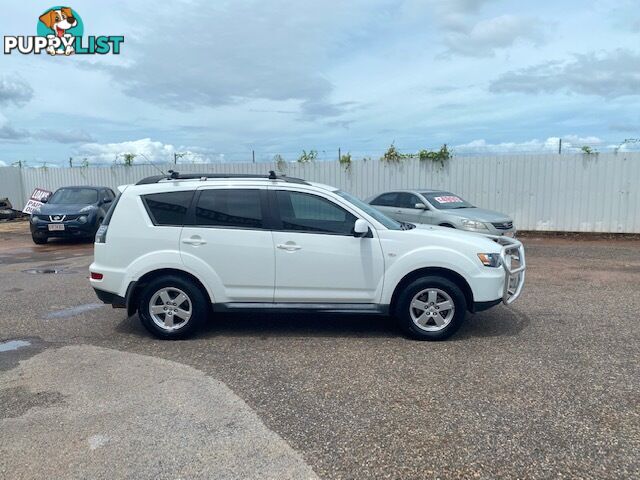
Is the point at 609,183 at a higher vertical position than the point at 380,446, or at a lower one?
higher

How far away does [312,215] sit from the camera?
217 inches

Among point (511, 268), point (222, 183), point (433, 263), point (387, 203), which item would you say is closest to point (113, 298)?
point (222, 183)

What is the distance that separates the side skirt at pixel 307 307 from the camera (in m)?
5.41

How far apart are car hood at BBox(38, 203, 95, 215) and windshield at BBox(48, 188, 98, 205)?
300mm

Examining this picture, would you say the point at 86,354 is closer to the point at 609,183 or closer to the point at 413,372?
the point at 413,372

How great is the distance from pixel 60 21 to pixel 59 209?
4.93 meters

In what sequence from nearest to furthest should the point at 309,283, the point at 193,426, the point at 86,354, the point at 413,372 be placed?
1. the point at 193,426
2. the point at 413,372
3. the point at 86,354
4. the point at 309,283

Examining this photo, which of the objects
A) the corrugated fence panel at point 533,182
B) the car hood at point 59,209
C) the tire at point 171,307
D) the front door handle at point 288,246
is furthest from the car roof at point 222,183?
the corrugated fence panel at point 533,182

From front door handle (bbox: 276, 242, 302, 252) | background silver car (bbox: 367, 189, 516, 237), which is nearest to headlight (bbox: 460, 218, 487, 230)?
background silver car (bbox: 367, 189, 516, 237)

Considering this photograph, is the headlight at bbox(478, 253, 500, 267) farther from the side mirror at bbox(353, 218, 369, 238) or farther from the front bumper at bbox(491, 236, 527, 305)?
the side mirror at bbox(353, 218, 369, 238)

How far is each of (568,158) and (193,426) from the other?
1426 centimetres

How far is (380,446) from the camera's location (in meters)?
3.25

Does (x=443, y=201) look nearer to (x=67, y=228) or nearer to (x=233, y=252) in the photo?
(x=233, y=252)

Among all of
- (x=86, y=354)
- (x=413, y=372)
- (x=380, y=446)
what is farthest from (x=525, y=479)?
(x=86, y=354)
